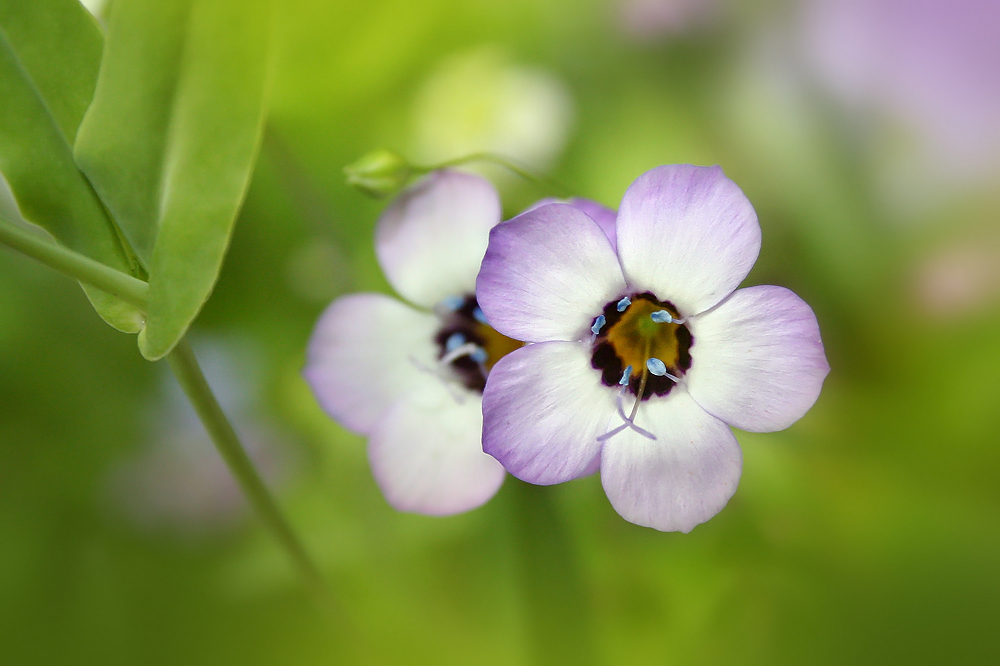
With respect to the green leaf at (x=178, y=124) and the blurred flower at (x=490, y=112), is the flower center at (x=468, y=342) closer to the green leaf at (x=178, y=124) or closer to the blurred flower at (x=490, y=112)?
the green leaf at (x=178, y=124)

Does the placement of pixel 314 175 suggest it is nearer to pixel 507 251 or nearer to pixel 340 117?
pixel 340 117

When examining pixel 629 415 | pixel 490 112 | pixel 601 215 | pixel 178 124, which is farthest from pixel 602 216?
pixel 490 112

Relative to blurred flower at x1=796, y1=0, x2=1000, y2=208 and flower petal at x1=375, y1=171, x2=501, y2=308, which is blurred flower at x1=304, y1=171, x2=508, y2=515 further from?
blurred flower at x1=796, y1=0, x2=1000, y2=208

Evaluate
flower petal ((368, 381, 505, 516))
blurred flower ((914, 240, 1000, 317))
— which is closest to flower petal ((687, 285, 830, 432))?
flower petal ((368, 381, 505, 516))

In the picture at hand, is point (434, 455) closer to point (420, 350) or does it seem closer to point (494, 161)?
point (420, 350)

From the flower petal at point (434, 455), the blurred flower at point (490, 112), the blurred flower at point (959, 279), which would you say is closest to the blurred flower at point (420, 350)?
the flower petal at point (434, 455)

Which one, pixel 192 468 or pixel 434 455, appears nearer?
pixel 434 455

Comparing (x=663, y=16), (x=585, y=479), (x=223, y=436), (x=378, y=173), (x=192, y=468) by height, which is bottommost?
(x=192, y=468)
